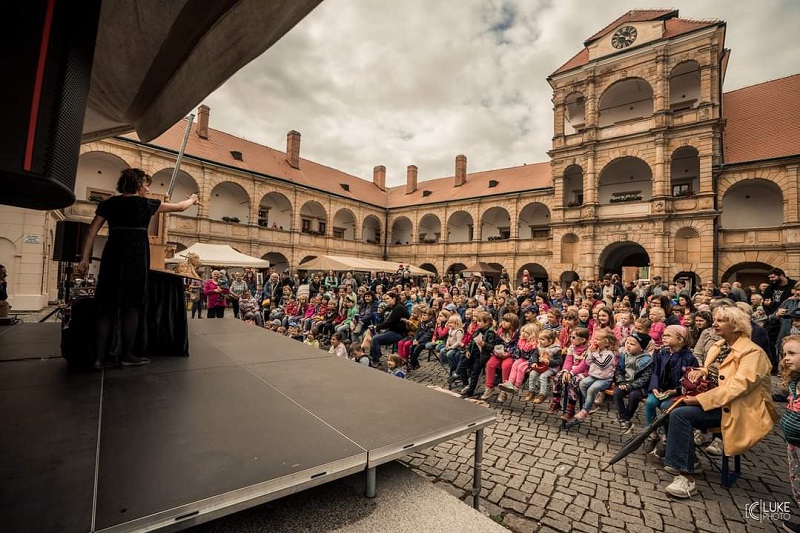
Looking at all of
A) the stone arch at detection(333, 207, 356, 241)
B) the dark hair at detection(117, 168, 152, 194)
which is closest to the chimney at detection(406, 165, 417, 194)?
the stone arch at detection(333, 207, 356, 241)

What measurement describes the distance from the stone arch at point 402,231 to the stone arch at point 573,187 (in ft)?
48.6

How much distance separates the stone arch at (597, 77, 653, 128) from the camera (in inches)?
844

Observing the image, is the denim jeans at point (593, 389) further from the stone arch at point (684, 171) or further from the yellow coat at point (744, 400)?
the stone arch at point (684, 171)

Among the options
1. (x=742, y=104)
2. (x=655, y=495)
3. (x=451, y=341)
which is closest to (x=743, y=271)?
(x=742, y=104)

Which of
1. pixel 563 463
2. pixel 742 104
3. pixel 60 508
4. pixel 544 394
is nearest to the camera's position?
pixel 60 508

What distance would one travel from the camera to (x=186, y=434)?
1931 millimetres

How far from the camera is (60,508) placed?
4.26 feet

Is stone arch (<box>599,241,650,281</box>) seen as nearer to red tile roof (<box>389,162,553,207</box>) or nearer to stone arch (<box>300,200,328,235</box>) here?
red tile roof (<box>389,162,553,207</box>)

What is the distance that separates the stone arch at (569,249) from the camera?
22133mm

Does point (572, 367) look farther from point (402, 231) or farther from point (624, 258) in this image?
point (402, 231)

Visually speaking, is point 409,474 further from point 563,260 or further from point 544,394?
point 563,260

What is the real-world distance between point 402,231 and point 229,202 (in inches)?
640

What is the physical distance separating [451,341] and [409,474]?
201 inches

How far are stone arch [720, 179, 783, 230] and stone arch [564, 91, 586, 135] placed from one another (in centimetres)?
922
